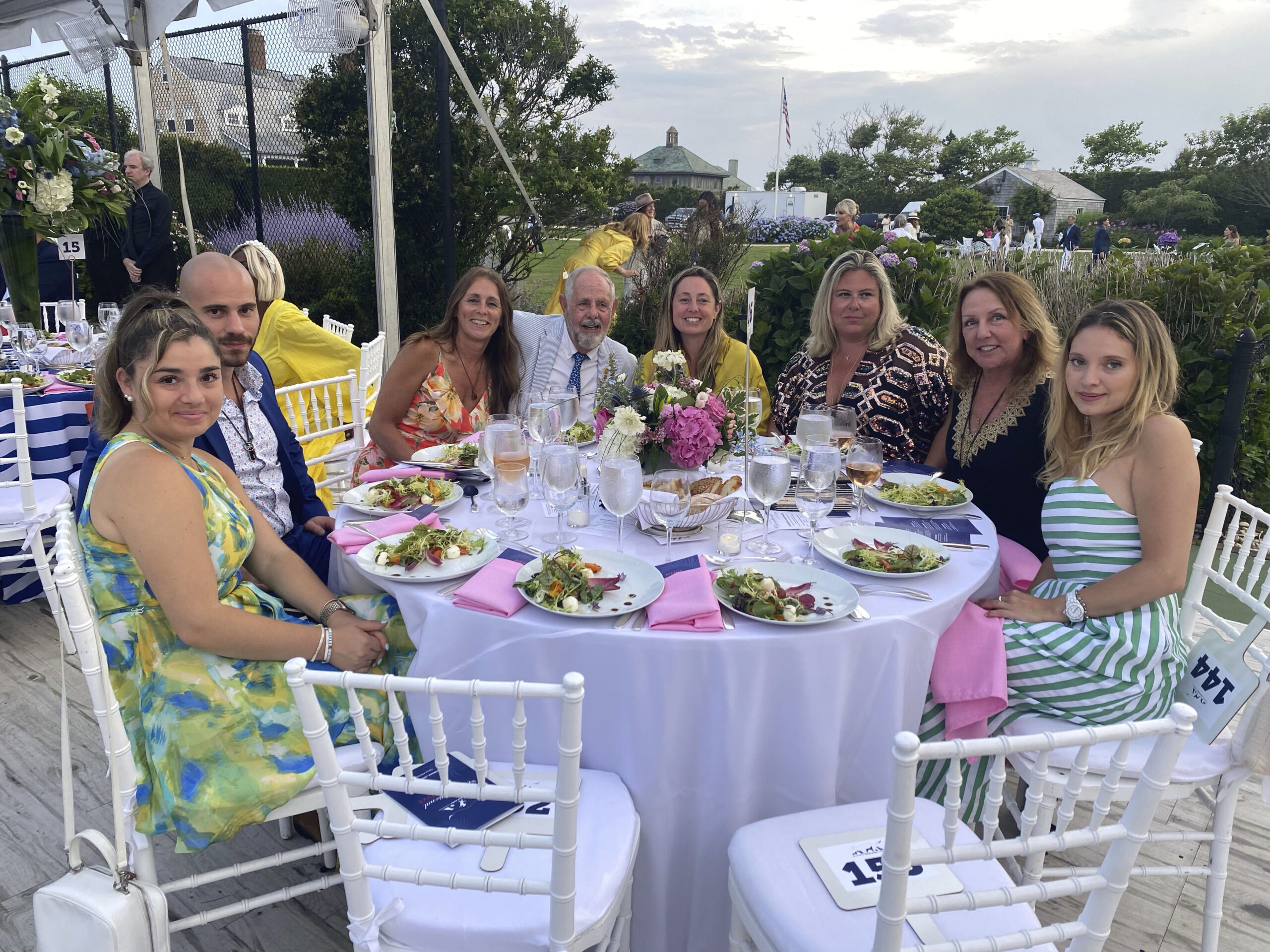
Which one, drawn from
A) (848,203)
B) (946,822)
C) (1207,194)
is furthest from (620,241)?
(1207,194)

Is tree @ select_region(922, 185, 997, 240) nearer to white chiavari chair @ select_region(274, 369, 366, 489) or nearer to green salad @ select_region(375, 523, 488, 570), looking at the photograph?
white chiavari chair @ select_region(274, 369, 366, 489)

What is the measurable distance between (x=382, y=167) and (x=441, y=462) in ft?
13.0

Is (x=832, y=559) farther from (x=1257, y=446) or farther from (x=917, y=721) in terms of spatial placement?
(x=1257, y=446)

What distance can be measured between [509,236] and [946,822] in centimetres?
781

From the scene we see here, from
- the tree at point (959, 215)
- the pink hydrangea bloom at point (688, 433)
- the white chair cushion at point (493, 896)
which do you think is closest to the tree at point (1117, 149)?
the tree at point (959, 215)

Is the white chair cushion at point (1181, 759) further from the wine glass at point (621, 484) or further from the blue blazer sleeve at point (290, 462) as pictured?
the blue blazer sleeve at point (290, 462)

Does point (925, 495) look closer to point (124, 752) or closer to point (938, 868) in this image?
point (938, 868)

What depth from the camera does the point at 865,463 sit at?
2.04m

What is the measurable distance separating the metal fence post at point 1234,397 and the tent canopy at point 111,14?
784 centimetres

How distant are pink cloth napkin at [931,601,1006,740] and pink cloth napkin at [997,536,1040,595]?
47cm

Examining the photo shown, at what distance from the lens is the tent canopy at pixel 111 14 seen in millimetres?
6502

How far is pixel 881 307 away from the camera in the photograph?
3182mm

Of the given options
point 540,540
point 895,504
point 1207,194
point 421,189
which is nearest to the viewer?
point 540,540

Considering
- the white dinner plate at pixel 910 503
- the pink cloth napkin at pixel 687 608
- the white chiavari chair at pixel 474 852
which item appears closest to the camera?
the white chiavari chair at pixel 474 852
